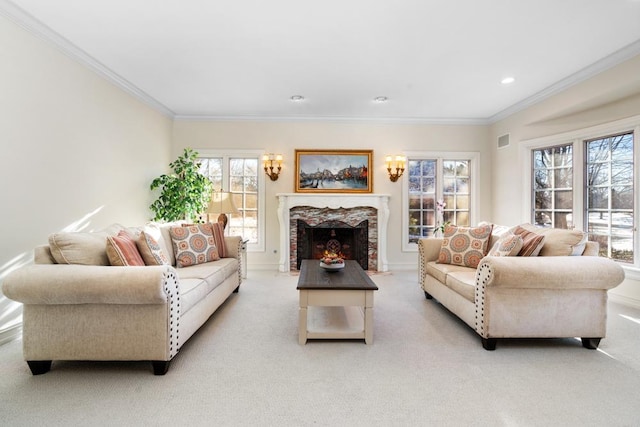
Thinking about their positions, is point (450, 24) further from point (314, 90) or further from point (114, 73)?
point (114, 73)

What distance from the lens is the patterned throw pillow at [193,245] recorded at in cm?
340

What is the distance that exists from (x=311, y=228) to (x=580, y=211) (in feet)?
12.7

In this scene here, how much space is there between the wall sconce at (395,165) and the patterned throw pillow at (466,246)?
1961 mm

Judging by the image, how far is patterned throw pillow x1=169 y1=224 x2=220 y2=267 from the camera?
340 cm

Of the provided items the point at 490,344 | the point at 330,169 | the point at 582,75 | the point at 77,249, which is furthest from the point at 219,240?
the point at 582,75

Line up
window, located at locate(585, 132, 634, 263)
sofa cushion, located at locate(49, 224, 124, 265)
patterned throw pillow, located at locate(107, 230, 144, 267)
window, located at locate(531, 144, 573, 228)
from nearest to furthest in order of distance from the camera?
sofa cushion, located at locate(49, 224, 124, 265) → patterned throw pillow, located at locate(107, 230, 144, 267) → window, located at locate(585, 132, 634, 263) → window, located at locate(531, 144, 573, 228)

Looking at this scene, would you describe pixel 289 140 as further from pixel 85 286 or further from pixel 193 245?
pixel 85 286

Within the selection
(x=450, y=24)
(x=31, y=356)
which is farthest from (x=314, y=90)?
(x=31, y=356)

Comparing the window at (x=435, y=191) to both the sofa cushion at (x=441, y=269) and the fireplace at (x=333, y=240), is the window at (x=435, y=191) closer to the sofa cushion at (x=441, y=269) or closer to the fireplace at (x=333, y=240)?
the fireplace at (x=333, y=240)

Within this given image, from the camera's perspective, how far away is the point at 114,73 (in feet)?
12.3

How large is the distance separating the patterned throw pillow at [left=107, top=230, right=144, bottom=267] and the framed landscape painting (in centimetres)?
Result: 326

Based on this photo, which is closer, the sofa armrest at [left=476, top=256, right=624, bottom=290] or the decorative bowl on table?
the sofa armrest at [left=476, top=256, right=624, bottom=290]

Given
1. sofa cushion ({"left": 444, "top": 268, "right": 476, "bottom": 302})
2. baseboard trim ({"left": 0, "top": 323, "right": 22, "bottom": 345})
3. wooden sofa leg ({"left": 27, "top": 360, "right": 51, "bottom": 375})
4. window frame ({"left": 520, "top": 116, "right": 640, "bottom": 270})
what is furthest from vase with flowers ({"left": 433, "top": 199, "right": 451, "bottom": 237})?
baseboard trim ({"left": 0, "top": 323, "right": 22, "bottom": 345})

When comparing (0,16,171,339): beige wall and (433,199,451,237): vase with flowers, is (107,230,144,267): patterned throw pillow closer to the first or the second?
(0,16,171,339): beige wall
